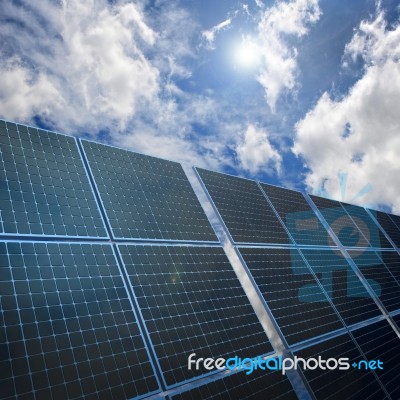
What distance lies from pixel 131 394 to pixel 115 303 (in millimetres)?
2410

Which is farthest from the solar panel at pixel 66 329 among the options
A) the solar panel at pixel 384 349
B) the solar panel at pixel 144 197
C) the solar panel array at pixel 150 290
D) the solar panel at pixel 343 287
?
the solar panel at pixel 343 287

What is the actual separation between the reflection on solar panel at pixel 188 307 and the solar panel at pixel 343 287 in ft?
20.7

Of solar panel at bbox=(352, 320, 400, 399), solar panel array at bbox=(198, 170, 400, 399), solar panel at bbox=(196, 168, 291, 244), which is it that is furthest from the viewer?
solar panel at bbox=(196, 168, 291, 244)

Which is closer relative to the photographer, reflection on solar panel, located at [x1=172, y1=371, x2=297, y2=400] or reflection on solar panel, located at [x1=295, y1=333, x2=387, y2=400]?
reflection on solar panel, located at [x1=172, y1=371, x2=297, y2=400]

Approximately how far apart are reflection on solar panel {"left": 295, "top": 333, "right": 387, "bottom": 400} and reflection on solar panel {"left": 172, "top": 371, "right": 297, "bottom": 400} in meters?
1.44

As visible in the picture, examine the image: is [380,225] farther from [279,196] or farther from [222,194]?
[222,194]

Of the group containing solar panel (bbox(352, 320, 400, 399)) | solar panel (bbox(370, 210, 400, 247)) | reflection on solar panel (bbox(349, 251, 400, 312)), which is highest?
solar panel (bbox(370, 210, 400, 247))

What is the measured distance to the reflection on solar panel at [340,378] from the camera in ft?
37.3

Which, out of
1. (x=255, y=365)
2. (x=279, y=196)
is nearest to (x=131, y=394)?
(x=255, y=365)

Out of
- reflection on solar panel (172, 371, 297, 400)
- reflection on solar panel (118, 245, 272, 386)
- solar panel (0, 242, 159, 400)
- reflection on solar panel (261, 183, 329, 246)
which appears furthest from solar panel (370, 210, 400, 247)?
solar panel (0, 242, 159, 400)

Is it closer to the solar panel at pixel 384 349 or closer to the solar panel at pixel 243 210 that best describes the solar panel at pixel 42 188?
the solar panel at pixel 243 210

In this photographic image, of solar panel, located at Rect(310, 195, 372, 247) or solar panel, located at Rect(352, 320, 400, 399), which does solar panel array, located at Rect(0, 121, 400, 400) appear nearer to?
solar panel, located at Rect(352, 320, 400, 399)

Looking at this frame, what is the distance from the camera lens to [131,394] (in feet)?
24.9

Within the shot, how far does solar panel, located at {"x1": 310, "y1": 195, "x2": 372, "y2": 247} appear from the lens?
75.8ft
